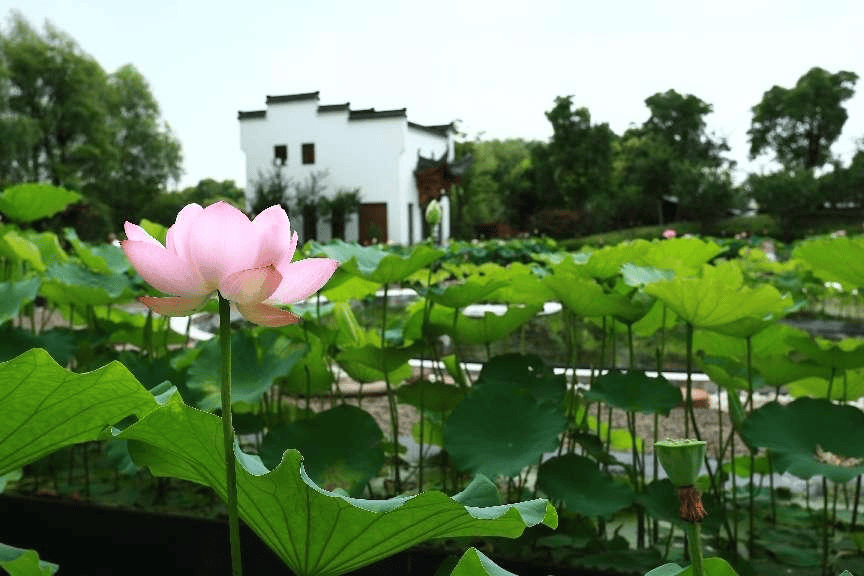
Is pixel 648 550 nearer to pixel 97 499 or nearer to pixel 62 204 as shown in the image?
pixel 97 499

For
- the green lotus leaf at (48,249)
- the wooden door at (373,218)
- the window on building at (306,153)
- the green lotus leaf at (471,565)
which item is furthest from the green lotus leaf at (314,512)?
the window on building at (306,153)

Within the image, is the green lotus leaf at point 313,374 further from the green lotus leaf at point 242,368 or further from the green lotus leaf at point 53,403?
the green lotus leaf at point 53,403

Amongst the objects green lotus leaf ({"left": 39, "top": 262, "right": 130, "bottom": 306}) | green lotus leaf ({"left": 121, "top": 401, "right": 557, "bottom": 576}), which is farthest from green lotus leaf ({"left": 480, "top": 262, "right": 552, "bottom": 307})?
green lotus leaf ({"left": 121, "top": 401, "right": 557, "bottom": 576})

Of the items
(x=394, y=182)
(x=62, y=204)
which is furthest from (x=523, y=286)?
(x=394, y=182)

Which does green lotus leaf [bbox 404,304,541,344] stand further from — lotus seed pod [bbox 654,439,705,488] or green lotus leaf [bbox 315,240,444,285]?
lotus seed pod [bbox 654,439,705,488]

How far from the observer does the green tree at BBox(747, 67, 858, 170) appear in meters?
26.0

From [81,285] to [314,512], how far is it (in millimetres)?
1009

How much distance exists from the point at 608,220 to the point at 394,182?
6517 millimetres

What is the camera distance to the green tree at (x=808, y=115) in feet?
85.2

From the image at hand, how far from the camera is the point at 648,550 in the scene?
1.11 metres

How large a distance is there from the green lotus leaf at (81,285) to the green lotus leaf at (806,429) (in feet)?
3.16

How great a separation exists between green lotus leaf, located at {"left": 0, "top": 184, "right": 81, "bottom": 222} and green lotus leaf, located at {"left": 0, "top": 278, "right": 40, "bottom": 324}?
0.62 meters

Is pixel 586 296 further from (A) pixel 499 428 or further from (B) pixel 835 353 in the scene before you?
(B) pixel 835 353

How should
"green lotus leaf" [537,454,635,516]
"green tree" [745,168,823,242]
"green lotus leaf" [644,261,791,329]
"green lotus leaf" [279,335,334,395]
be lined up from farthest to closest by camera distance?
"green tree" [745,168,823,242]
"green lotus leaf" [279,335,334,395]
"green lotus leaf" [537,454,635,516]
"green lotus leaf" [644,261,791,329]
